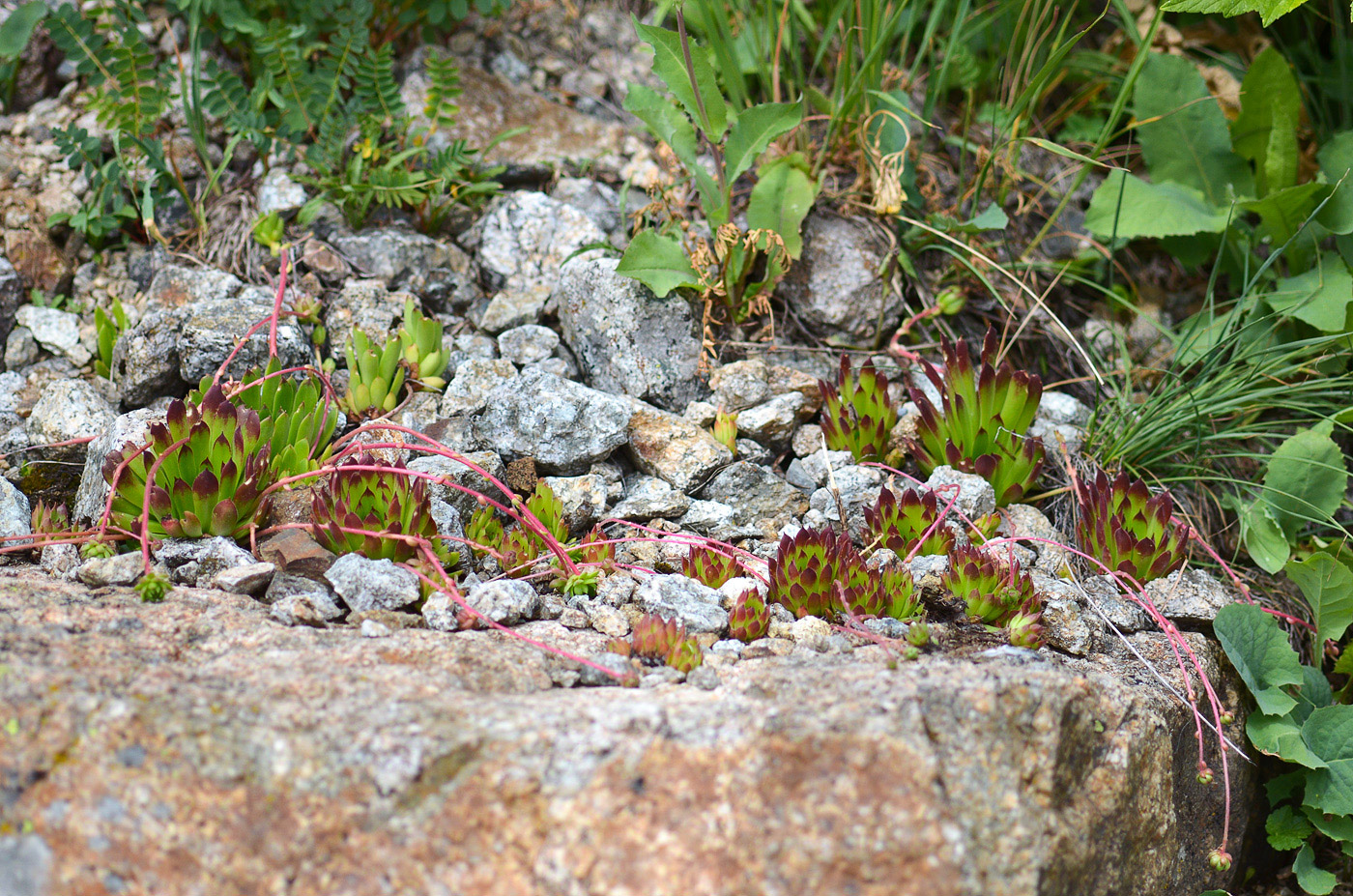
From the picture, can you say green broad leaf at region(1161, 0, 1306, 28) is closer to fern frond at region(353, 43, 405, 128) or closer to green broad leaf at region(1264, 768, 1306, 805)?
green broad leaf at region(1264, 768, 1306, 805)

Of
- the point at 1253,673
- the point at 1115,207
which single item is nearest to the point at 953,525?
the point at 1253,673

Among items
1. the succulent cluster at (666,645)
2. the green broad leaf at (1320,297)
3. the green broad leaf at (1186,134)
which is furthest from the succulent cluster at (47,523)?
the green broad leaf at (1186,134)

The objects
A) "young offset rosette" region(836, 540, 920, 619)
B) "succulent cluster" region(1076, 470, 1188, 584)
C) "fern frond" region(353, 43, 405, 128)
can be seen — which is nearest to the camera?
"young offset rosette" region(836, 540, 920, 619)

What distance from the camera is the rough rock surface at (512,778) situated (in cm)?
158

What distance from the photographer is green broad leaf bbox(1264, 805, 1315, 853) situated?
8.80 ft

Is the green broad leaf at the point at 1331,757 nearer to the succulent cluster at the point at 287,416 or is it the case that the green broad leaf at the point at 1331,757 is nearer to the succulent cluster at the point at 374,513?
the succulent cluster at the point at 374,513

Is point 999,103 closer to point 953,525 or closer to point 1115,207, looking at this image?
point 1115,207

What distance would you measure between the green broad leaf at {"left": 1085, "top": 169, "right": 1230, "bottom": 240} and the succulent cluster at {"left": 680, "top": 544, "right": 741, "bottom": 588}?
7.29 ft

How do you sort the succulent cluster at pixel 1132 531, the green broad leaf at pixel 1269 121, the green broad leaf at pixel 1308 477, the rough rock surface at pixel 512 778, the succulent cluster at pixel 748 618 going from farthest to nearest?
the green broad leaf at pixel 1269 121
the green broad leaf at pixel 1308 477
the succulent cluster at pixel 1132 531
the succulent cluster at pixel 748 618
the rough rock surface at pixel 512 778

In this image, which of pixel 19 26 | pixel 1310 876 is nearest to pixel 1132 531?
pixel 1310 876

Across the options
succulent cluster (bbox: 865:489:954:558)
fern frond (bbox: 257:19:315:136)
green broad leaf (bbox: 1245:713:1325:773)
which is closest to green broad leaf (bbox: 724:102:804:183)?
succulent cluster (bbox: 865:489:954:558)

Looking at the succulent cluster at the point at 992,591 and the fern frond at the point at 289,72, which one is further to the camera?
the fern frond at the point at 289,72

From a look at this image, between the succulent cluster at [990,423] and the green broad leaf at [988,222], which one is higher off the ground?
the green broad leaf at [988,222]

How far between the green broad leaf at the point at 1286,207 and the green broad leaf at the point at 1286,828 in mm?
2168
